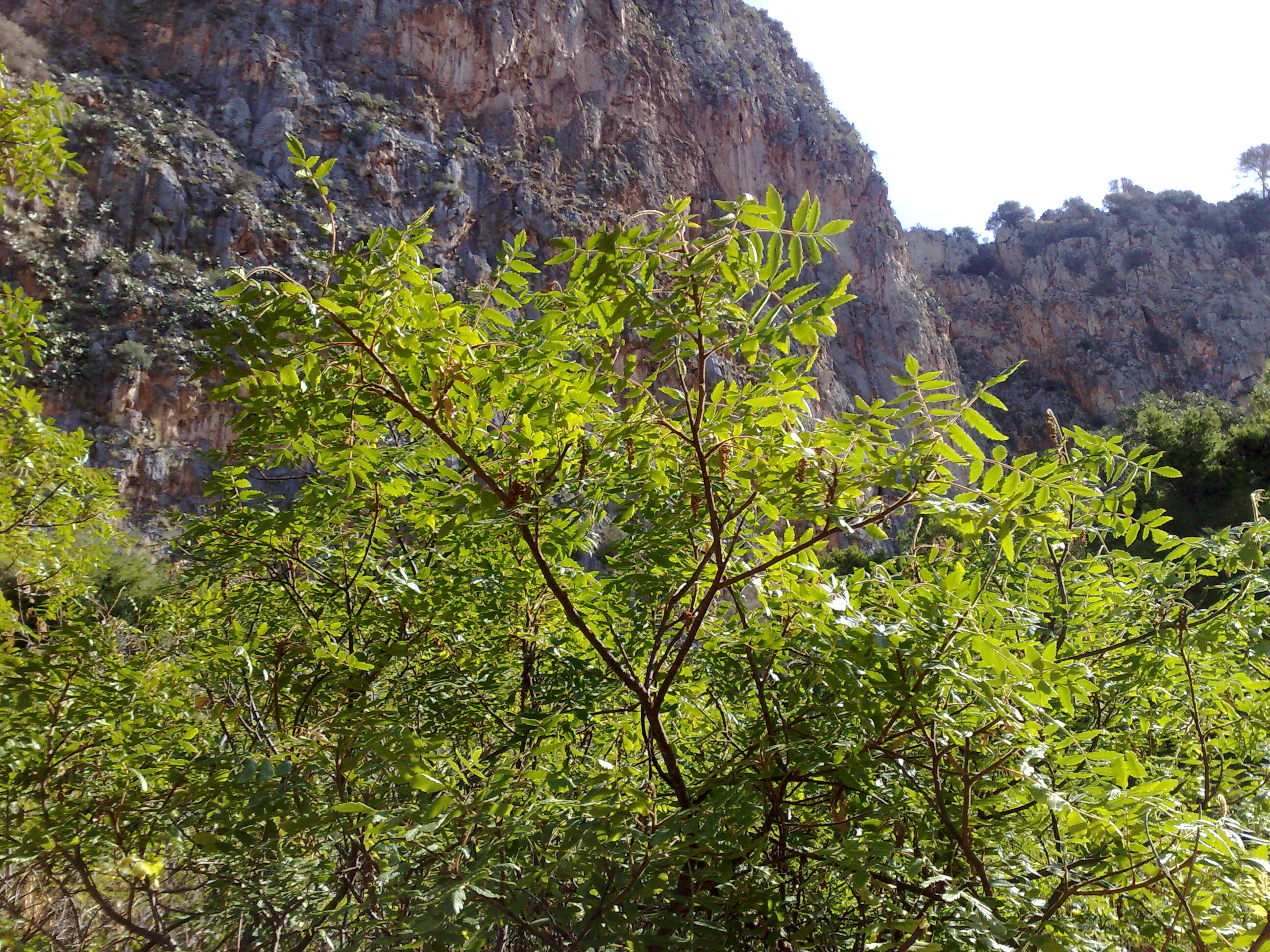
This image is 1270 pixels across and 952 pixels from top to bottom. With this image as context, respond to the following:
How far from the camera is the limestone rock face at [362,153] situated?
1677 centimetres

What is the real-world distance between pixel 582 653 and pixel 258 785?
2.78 ft

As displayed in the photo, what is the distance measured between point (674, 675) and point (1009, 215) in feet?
166

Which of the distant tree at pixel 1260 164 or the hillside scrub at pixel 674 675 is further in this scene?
the distant tree at pixel 1260 164

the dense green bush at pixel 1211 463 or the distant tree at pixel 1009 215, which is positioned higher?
the distant tree at pixel 1009 215

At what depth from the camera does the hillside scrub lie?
115 centimetres

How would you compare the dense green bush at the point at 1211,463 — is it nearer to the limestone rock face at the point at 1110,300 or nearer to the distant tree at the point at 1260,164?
the limestone rock face at the point at 1110,300

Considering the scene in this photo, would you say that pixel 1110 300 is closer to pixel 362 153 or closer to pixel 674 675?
pixel 362 153

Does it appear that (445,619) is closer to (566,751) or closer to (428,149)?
(566,751)

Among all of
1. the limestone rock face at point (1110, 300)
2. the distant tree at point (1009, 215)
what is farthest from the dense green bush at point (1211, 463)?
the distant tree at point (1009, 215)

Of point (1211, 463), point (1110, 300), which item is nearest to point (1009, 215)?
point (1110, 300)

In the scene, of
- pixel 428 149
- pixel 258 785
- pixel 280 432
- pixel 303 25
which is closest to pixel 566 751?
pixel 258 785

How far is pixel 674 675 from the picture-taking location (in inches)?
54.3

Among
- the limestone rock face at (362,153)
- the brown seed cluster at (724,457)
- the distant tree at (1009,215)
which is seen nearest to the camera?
the brown seed cluster at (724,457)

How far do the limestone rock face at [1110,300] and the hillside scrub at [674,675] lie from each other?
116ft
